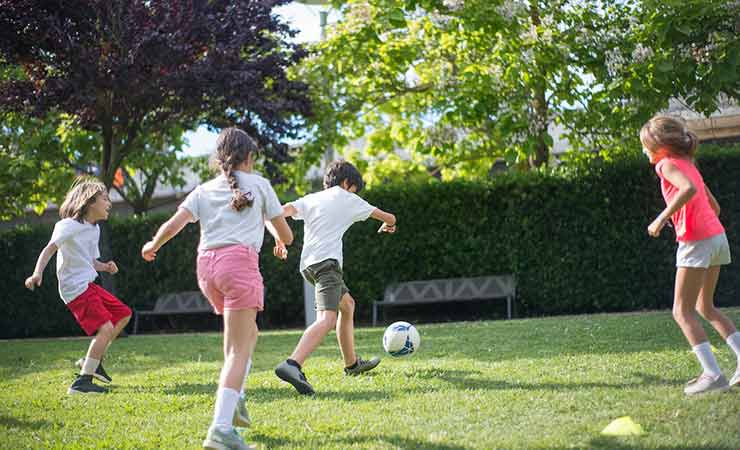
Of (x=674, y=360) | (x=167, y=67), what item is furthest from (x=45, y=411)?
(x=167, y=67)

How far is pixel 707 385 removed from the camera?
5.02 metres

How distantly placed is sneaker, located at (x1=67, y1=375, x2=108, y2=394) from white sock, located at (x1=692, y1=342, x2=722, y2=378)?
16.0 feet

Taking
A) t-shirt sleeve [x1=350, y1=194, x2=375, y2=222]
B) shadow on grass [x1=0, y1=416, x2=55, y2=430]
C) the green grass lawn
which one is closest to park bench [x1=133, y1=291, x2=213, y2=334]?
the green grass lawn

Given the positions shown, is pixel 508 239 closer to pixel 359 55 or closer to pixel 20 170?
pixel 359 55

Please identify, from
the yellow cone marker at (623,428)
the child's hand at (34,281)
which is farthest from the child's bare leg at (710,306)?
the child's hand at (34,281)

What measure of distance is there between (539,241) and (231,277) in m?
10.5

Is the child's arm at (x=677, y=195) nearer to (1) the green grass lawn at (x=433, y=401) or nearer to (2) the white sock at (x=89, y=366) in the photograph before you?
(1) the green grass lawn at (x=433, y=401)

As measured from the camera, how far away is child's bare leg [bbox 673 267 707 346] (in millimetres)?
5258

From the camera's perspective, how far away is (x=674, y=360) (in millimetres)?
6449

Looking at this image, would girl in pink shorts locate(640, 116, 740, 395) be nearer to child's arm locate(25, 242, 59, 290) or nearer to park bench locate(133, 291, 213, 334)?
child's arm locate(25, 242, 59, 290)

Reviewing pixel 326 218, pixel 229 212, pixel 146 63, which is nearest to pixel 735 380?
pixel 326 218

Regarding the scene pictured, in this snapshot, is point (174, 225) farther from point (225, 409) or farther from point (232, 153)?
point (225, 409)

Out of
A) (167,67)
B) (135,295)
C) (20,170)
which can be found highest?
(167,67)

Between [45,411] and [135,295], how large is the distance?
1109cm
